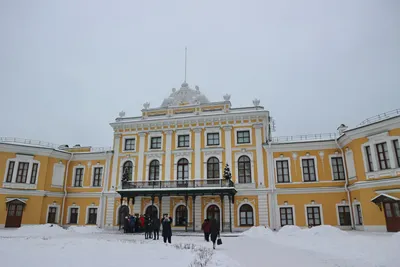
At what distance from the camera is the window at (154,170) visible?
26875mm

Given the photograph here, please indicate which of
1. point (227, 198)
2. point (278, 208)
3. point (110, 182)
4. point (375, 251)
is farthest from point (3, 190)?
point (375, 251)

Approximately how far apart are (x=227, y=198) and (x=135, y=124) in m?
11.6

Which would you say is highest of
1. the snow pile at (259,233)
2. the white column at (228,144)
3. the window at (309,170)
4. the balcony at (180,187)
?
the white column at (228,144)

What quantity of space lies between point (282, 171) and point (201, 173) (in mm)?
7017

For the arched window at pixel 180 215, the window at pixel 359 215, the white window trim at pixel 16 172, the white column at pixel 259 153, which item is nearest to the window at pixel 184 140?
the arched window at pixel 180 215

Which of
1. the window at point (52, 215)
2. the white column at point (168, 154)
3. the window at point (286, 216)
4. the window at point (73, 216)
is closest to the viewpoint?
the window at point (286, 216)

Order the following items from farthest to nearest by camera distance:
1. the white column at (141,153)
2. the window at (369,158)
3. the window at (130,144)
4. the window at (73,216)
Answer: the window at (130,144) → the window at (73,216) → the white column at (141,153) → the window at (369,158)

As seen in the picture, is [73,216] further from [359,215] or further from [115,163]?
[359,215]

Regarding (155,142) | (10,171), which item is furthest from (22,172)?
(155,142)

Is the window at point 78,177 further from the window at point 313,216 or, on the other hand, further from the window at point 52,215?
the window at point 313,216

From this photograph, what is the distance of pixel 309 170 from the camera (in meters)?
24.2

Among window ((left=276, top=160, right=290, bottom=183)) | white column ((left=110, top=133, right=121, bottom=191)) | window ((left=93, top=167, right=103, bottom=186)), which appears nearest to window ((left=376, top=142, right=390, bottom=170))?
window ((left=276, top=160, right=290, bottom=183))

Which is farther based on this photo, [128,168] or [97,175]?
[97,175]

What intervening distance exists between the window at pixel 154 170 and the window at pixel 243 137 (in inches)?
Result: 312
